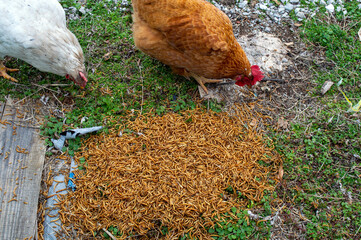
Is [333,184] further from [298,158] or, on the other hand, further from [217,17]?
[217,17]

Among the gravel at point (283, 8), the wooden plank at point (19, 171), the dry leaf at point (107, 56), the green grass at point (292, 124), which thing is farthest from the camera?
the gravel at point (283, 8)

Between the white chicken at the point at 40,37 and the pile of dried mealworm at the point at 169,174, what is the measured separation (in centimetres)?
93

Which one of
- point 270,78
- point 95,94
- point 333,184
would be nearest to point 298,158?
point 333,184

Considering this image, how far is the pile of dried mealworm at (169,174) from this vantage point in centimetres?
235

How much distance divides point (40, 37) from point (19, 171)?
4.70ft

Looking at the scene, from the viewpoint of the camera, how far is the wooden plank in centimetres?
227

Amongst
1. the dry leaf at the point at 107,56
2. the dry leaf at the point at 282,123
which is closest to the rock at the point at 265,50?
the dry leaf at the point at 282,123

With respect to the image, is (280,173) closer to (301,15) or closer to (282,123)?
(282,123)

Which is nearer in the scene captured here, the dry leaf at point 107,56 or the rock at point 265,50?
the dry leaf at point 107,56

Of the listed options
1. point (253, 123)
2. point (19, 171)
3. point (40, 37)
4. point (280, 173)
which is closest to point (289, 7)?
point (253, 123)

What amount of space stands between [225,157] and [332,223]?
4.44 ft

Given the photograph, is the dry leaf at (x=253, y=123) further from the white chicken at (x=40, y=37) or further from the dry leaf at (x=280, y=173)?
the white chicken at (x=40, y=37)

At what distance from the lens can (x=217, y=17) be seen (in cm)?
291

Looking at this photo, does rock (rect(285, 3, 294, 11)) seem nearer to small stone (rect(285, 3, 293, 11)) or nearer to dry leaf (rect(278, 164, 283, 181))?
small stone (rect(285, 3, 293, 11))
